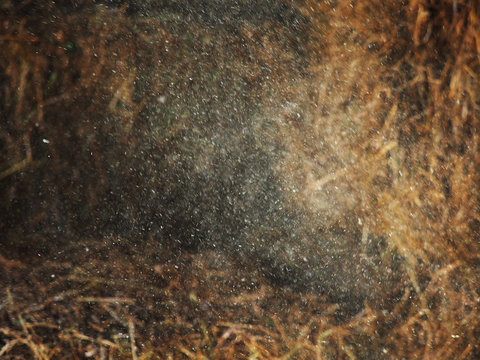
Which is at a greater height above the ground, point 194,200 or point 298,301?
point 194,200

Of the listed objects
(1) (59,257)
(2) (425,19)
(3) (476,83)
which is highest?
(2) (425,19)

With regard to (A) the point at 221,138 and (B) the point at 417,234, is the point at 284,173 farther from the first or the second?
(B) the point at 417,234

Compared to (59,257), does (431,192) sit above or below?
above

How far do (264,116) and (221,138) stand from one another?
104mm

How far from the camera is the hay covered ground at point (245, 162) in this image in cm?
86

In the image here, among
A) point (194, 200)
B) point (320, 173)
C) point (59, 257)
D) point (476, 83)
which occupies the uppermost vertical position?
point (476, 83)

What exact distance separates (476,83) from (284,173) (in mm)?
448

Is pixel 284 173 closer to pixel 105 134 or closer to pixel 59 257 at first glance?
pixel 105 134

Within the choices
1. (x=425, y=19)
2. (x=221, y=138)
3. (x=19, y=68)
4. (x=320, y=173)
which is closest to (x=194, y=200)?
(x=221, y=138)

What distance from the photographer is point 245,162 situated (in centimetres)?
87

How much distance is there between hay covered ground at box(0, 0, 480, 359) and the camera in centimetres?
86

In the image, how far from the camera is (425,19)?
0.86 m

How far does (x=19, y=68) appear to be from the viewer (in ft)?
2.85

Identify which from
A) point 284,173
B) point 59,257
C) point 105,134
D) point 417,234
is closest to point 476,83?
point 417,234
